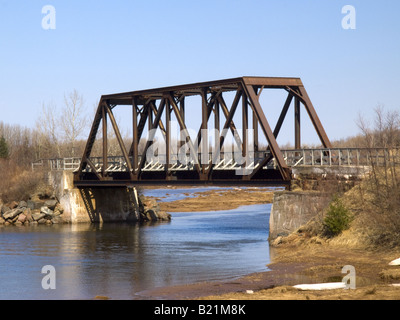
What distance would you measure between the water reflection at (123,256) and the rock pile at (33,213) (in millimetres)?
3043

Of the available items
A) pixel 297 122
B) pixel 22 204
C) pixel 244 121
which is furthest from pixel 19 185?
pixel 297 122

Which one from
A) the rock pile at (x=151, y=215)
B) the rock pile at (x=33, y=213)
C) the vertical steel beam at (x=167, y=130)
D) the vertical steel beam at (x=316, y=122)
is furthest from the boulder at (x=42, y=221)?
the vertical steel beam at (x=316, y=122)

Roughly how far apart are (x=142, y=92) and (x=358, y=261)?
28.1m

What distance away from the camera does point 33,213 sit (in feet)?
211

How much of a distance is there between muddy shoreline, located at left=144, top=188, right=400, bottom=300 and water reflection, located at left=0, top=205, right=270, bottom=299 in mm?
1273

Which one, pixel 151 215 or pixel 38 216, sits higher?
pixel 38 216

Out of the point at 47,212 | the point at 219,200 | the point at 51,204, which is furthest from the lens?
the point at 219,200

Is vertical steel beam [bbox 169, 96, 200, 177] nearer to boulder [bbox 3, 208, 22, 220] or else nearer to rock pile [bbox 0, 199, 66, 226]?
rock pile [bbox 0, 199, 66, 226]

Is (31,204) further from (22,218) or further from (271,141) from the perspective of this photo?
(271,141)

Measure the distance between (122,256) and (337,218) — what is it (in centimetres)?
1245
